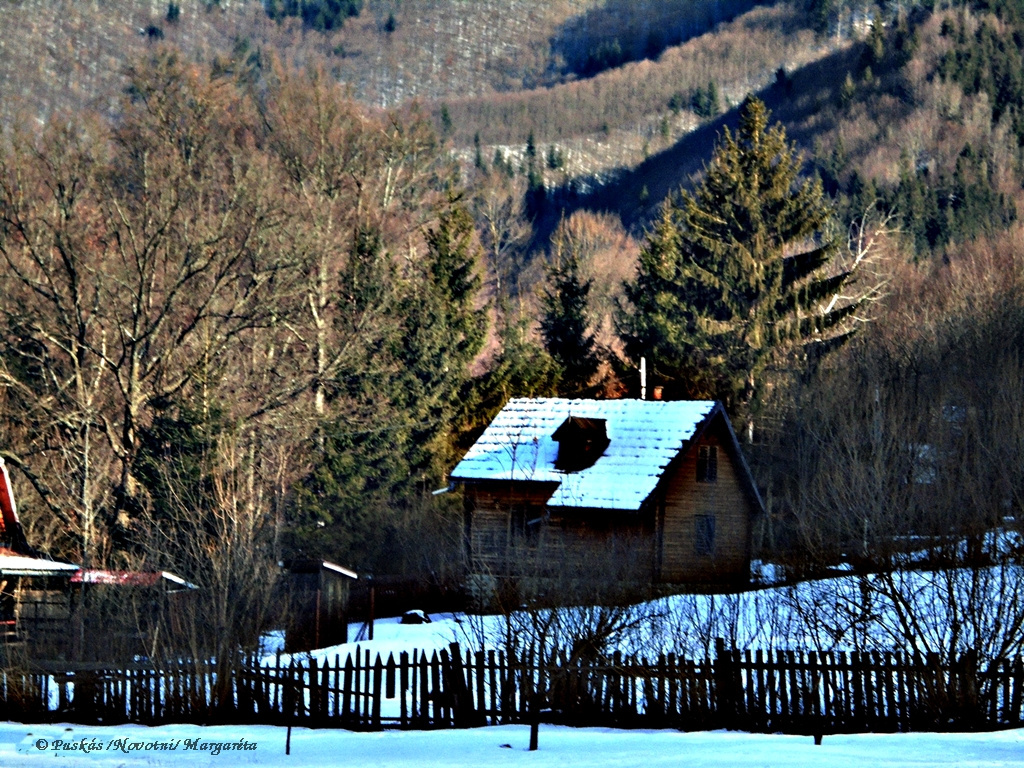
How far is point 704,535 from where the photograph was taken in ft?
127

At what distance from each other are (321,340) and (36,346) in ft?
29.4

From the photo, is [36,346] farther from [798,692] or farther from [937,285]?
[937,285]

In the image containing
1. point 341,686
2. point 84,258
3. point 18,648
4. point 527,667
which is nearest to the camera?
point 527,667

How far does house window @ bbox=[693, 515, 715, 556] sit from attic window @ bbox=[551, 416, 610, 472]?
3506 mm

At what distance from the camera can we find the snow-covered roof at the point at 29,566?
2988 cm

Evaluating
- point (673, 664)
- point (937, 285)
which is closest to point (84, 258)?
point (673, 664)

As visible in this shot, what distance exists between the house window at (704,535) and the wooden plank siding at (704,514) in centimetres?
4

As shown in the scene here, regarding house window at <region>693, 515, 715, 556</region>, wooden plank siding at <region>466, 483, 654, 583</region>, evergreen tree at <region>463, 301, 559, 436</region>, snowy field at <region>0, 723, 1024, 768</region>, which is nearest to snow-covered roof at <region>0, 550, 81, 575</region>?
wooden plank siding at <region>466, 483, 654, 583</region>

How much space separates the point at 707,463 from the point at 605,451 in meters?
3.10

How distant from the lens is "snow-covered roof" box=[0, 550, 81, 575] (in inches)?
1176

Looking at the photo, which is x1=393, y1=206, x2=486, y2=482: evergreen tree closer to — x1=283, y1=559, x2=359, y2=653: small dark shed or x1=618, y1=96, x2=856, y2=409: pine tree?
x1=618, y1=96, x2=856, y2=409: pine tree

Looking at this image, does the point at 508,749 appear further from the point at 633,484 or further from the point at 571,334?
the point at 571,334

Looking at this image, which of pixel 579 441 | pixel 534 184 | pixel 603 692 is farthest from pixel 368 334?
pixel 534 184

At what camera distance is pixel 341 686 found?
62.7 feet
